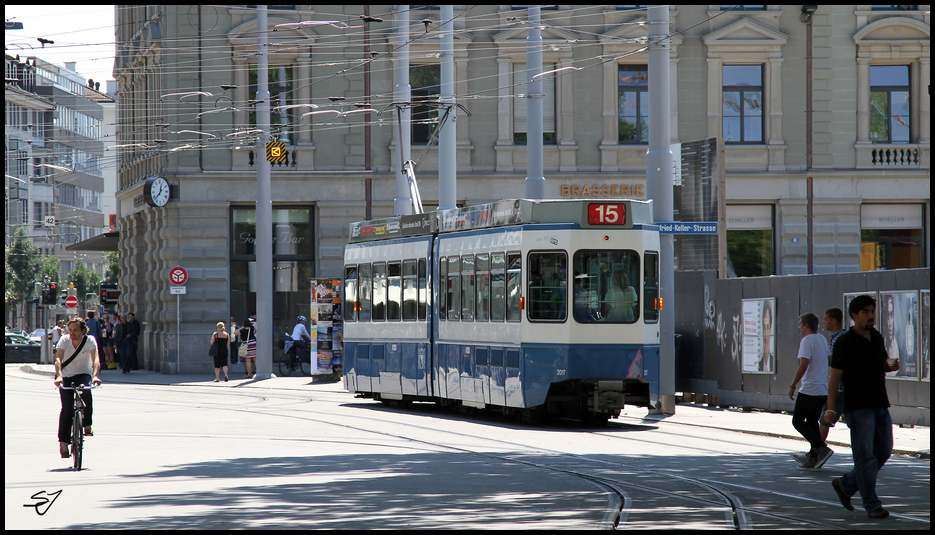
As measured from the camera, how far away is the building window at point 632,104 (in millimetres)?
34688

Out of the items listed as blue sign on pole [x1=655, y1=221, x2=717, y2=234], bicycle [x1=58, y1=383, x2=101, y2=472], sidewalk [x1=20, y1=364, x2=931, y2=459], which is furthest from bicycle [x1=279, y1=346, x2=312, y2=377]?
bicycle [x1=58, y1=383, x2=101, y2=472]

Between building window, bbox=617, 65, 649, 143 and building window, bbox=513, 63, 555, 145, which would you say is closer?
building window, bbox=513, 63, 555, 145

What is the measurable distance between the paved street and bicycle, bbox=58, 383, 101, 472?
18cm

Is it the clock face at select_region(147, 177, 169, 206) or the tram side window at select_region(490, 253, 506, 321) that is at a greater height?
the clock face at select_region(147, 177, 169, 206)

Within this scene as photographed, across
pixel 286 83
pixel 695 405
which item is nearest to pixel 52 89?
pixel 286 83

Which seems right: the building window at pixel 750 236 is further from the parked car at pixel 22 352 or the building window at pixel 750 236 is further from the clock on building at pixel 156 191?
the parked car at pixel 22 352

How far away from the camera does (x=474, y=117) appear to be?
34719 mm

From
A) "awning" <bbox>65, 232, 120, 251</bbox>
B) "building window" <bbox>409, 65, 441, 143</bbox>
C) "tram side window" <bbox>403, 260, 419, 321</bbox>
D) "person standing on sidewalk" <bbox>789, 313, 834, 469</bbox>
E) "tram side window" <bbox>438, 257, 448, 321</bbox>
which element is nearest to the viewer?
"person standing on sidewalk" <bbox>789, 313, 834, 469</bbox>

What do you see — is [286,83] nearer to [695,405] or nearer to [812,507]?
[695,405]

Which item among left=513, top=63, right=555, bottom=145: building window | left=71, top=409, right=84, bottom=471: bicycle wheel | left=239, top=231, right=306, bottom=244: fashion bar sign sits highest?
left=513, top=63, right=555, bottom=145: building window

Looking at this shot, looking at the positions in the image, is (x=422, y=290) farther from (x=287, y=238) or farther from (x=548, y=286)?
(x=287, y=238)

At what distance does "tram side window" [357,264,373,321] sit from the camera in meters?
22.2

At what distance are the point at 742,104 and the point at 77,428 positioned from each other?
2576cm
